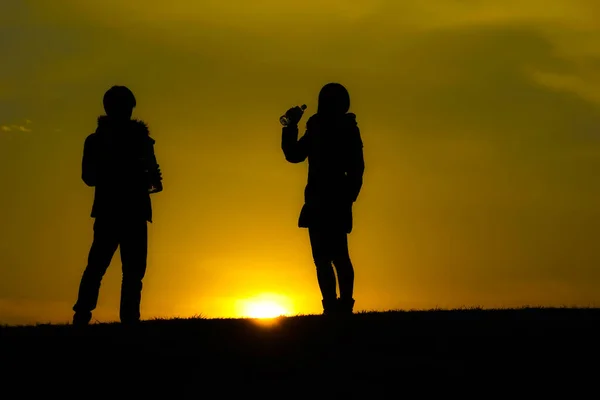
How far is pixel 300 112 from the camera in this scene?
49.2 ft

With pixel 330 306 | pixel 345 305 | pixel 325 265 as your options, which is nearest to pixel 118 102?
pixel 325 265

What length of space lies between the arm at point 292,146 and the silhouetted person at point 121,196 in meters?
1.77

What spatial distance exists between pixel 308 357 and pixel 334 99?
4.32 m

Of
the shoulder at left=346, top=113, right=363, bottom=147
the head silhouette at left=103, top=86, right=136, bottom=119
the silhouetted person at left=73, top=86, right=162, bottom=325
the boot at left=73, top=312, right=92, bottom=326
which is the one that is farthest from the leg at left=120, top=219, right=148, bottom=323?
the shoulder at left=346, top=113, right=363, bottom=147

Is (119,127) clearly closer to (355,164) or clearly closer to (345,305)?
(355,164)

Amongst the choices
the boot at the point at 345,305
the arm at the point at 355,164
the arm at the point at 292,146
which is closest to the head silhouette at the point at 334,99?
the arm at the point at 355,164

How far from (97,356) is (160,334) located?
110 centimetres

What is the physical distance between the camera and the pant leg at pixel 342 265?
48.5 ft

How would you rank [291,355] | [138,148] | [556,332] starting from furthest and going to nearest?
[138,148] < [556,332] < [291,355]

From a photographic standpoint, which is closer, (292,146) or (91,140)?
(91,140)

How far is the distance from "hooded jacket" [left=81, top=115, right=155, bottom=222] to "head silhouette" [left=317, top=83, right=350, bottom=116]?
2457 millimetres

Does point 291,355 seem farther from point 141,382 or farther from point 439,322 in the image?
point 439,322

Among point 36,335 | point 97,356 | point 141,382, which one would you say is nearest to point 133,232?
point 36,335

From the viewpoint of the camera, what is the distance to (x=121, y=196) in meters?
14.7
